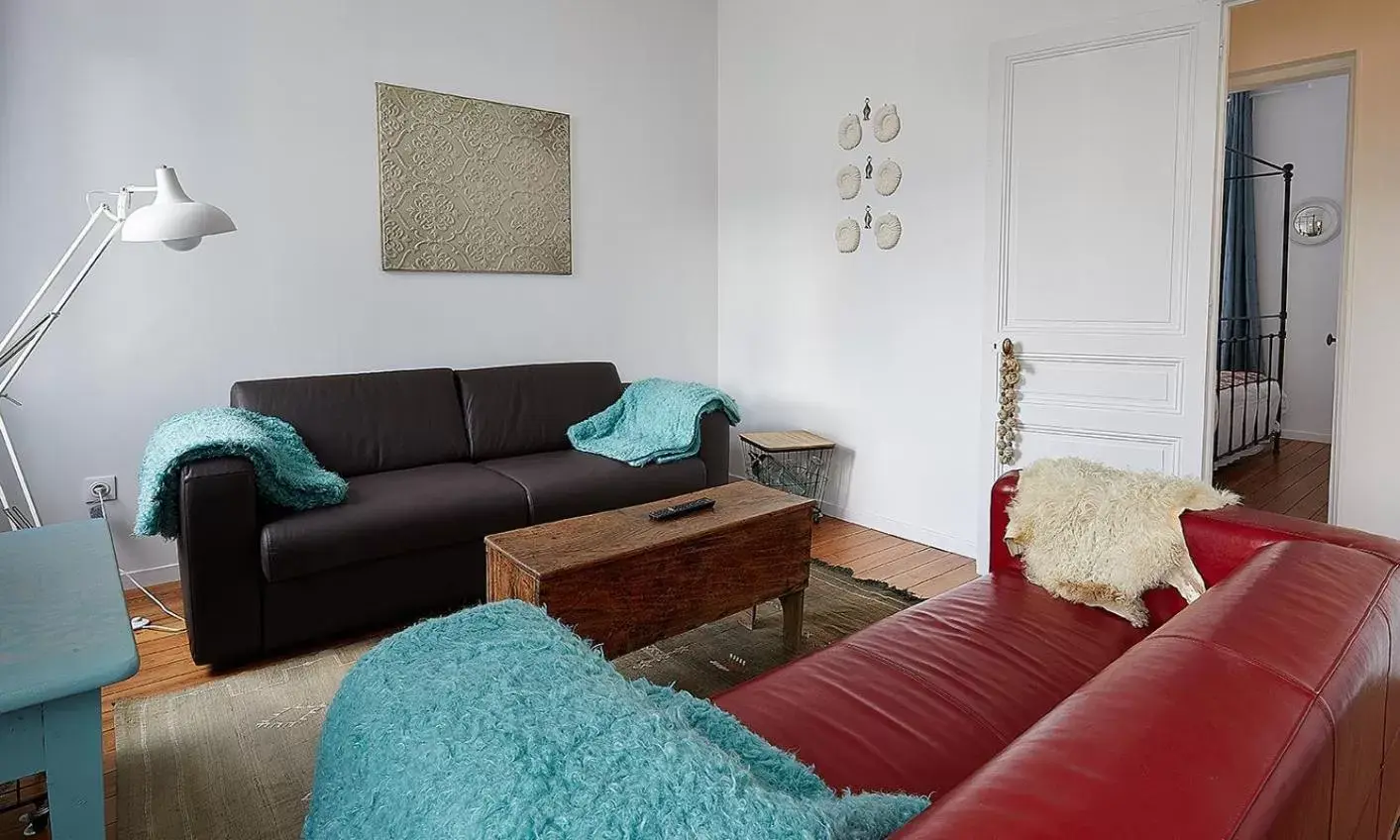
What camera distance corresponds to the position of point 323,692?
93.7 inches

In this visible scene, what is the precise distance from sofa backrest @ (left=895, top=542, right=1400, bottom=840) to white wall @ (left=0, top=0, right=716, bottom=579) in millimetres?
3364

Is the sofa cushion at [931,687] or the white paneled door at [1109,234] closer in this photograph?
the sofa cushion at [931,687]

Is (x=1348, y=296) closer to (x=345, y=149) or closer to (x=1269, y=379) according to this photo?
(x=1269, y=379)

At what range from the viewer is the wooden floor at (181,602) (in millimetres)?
1925

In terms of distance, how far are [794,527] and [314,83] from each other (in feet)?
8.72

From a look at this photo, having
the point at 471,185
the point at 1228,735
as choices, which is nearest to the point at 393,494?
the point at 471,185

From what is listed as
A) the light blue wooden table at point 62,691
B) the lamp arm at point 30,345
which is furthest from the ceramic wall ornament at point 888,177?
the light blue wooden table at point 62,691

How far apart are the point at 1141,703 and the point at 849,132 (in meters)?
3.54

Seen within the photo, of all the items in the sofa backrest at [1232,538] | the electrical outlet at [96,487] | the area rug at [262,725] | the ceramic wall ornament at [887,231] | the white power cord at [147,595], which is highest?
the ceramic wall ornament at [887,231]

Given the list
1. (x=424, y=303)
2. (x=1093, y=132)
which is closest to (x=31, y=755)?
(x=424, y=303)

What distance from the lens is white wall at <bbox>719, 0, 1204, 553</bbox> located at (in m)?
3.49

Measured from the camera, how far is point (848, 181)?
397cm

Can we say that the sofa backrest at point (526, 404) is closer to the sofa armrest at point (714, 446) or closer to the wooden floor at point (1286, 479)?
the sofa armrest at point (714, 446)

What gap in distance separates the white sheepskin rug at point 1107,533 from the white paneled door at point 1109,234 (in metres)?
1.19
